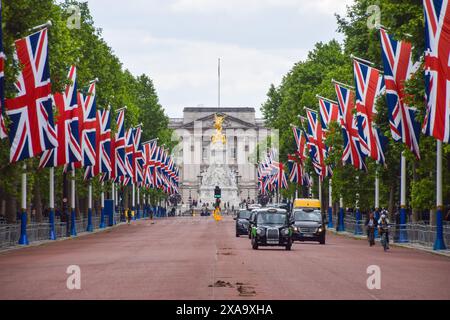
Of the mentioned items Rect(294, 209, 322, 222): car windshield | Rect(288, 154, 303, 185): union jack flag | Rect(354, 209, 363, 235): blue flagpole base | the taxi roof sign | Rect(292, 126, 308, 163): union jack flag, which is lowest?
Rect(354, 209, 363, 235): blue flagpole base

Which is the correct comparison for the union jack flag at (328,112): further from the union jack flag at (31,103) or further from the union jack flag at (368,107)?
the union jack flag at (31,103)

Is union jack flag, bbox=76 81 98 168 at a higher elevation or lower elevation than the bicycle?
higher

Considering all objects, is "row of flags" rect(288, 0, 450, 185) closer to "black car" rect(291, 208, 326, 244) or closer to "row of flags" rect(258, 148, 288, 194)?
"black car" rect(291, 208, 326, 244)

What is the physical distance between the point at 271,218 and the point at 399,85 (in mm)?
8686

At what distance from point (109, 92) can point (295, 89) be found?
1118 inches

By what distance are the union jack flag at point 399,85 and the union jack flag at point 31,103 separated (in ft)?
46.1

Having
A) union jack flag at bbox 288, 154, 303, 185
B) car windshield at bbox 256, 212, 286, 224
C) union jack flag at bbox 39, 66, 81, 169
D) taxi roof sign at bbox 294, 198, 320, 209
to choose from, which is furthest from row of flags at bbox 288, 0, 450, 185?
union jack flag at bbox 288, 154, 303, 185

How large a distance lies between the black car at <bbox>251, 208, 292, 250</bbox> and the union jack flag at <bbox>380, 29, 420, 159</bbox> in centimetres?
678

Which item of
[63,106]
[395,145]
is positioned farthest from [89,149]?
[395,145]

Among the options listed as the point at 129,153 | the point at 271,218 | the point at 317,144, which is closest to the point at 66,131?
the point at 271,218

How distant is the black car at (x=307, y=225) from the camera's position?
2453 inches

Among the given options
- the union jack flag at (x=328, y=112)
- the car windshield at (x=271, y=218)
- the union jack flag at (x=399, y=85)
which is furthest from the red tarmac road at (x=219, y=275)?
the union jack flag at (x=328, y=112)

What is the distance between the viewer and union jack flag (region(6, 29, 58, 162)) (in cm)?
4459

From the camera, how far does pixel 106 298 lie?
22625mm
